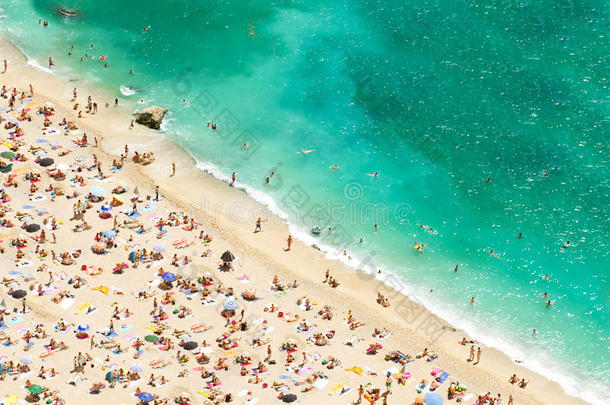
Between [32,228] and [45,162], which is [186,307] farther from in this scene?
[45,162]

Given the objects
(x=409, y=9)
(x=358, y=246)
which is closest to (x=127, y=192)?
(x=358, y=246)

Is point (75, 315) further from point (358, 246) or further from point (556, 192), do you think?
point (556, 192)

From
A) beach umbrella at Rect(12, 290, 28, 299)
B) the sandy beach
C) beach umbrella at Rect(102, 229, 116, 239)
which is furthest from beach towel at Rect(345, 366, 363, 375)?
beach umbrella at Rect(12, 290, 28, 299)

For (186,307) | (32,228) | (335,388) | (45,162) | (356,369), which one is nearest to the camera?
(335,388)

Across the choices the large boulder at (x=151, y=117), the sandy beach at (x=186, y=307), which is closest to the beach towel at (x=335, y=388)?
the sandy beach at (x=186, y=307)

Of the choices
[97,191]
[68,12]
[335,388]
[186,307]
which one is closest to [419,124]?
[97,191]

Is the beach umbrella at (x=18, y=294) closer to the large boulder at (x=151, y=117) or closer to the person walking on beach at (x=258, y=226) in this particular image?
the person walking on beach at (x=258, y=226)
